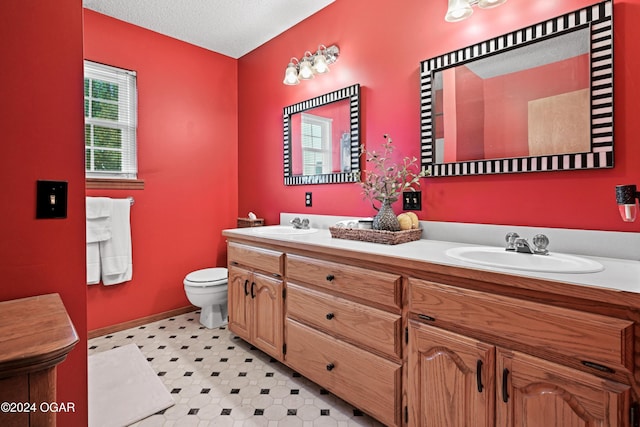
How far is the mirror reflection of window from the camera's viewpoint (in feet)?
7.79

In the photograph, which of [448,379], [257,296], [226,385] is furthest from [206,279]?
[448,379]

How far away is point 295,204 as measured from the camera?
2.69 m

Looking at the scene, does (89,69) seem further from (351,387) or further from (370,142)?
(351,387)

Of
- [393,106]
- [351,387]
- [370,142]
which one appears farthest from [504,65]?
[351,387]

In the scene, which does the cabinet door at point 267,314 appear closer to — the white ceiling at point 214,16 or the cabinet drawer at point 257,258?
the cabinet drawer at point 257,258

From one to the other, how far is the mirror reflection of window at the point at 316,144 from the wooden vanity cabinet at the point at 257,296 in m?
0.81

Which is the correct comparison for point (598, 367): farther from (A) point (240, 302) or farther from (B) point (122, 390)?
(B) point (122, 390)

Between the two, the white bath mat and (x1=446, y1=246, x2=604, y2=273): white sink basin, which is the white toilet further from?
(x1=446, y1=246, x2=604, y2=273): white sink basin

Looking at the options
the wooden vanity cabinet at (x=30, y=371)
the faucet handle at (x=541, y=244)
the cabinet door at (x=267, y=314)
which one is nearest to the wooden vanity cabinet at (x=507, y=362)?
the faucet handle at (x=541, y=244)

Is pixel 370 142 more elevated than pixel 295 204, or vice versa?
pixel 370 142

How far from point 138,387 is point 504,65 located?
2.59 metres

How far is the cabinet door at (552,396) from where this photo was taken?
0.85 m

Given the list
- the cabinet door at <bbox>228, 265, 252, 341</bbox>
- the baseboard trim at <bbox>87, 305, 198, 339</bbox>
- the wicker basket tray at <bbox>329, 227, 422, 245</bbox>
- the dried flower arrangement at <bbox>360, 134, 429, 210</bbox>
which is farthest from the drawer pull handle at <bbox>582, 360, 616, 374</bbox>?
the baseboard trim at <bbox>87, 305, 198, 339</bbox>

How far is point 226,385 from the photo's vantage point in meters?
1.84
